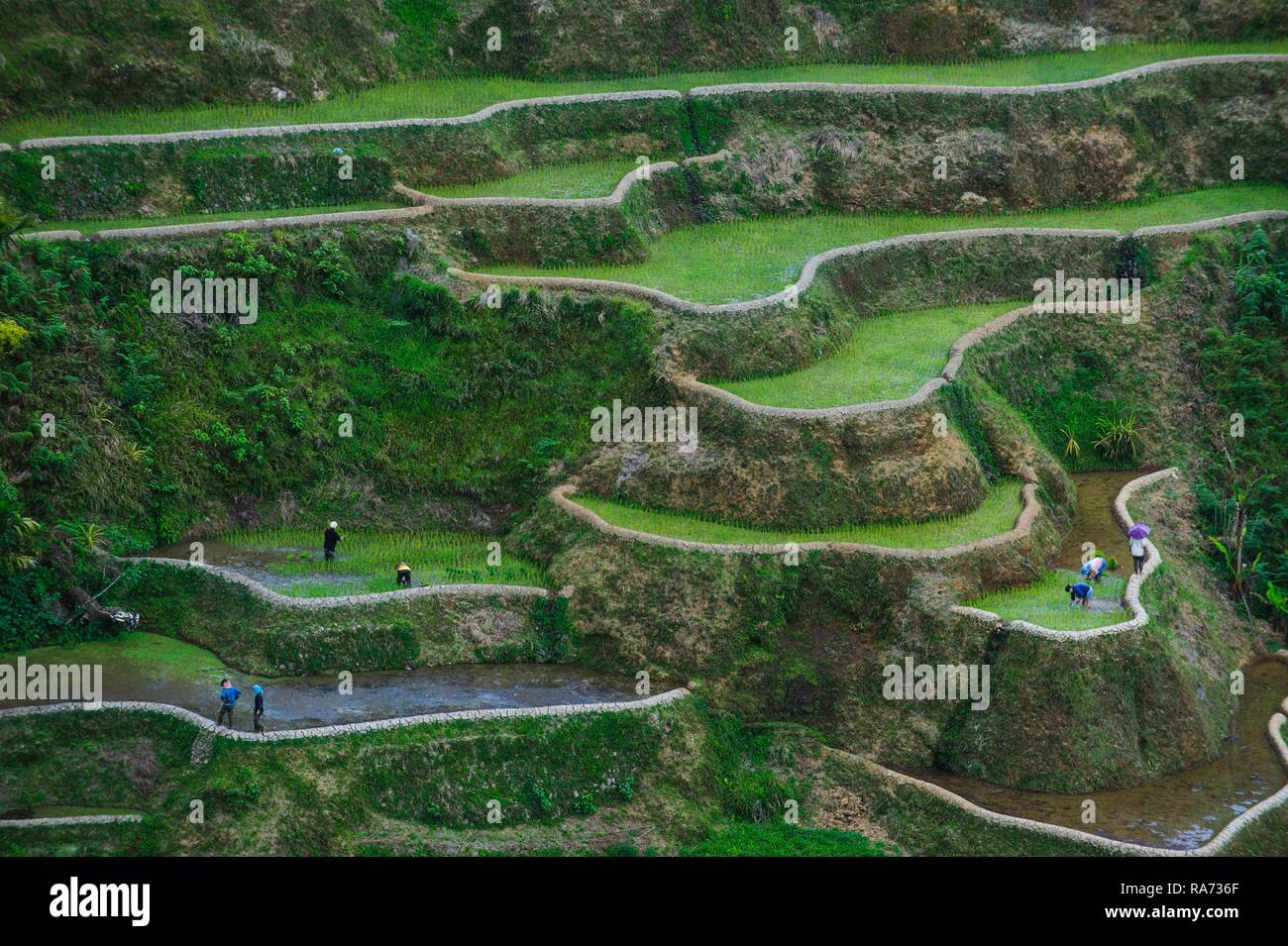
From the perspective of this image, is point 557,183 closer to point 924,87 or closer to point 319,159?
point 319,159

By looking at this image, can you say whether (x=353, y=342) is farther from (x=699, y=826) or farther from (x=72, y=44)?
(x=699, y=826)

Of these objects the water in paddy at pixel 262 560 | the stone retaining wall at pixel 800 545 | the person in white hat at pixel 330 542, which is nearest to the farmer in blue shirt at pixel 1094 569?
the stone retaining wall at pixel 800 545

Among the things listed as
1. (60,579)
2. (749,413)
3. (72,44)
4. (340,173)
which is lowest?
(60,579)

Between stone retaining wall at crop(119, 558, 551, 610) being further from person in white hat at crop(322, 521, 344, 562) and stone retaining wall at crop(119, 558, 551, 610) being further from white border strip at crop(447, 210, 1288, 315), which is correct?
white border strip at crop(447, 210, 1288, 315)

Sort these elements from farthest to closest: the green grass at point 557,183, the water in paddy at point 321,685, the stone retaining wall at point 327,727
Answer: the green grass at point 557,183
the water in paddy at point 321,685
the stone retaining wall at point 327,727

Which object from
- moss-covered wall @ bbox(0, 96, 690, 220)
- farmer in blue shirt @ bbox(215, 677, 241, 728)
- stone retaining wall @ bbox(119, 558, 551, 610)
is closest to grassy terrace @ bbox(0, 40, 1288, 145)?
moss-covered wall @ bbox(0, 96, 690, 220)

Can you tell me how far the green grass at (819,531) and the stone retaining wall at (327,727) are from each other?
6.70m

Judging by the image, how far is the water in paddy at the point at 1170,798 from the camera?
162 ft

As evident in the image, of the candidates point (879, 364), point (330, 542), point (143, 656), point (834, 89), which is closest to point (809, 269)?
point (879, 364)

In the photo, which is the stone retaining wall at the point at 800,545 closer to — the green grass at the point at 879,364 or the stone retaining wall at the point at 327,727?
the green grass at the point at 879,364

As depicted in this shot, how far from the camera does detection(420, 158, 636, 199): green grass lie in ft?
222

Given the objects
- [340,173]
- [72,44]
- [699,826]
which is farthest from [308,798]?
[72,44]

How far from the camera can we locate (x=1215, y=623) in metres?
57.8

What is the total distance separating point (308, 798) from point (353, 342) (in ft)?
62.0
